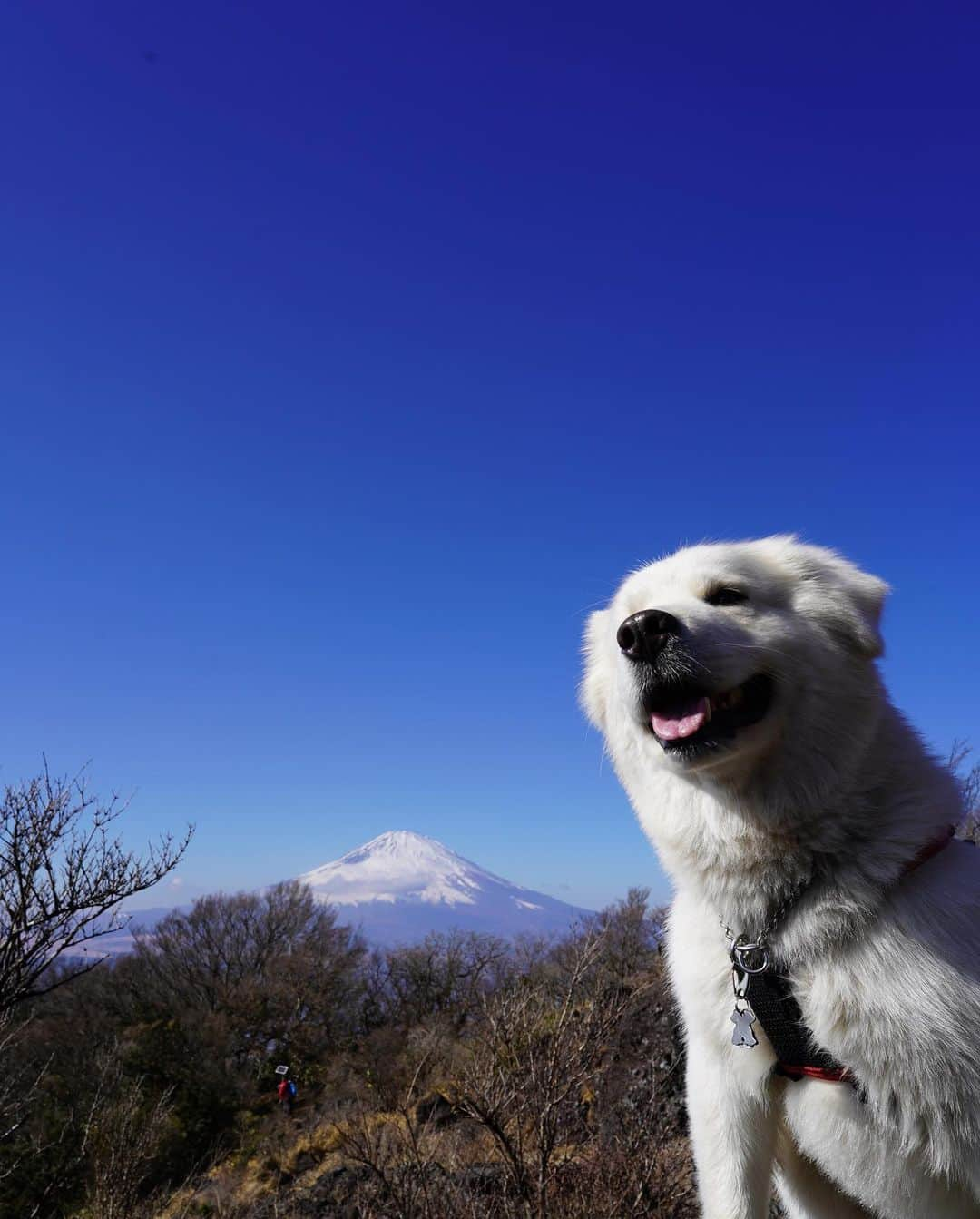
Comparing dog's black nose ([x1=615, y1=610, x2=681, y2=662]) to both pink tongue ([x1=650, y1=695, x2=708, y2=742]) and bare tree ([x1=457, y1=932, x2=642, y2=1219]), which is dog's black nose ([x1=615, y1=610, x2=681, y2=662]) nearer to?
pink tongue ([x1=650, y1=695, x2=708, y2=742])

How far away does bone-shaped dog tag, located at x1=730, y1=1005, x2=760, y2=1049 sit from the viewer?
86.0 inches

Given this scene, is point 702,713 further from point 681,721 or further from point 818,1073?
point 818,1073

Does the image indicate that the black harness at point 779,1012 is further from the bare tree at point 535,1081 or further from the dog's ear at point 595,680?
the bare tree at point 535,1081

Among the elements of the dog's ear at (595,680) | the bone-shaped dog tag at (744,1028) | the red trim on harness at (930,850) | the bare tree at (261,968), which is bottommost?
the bare tree at (261,968)

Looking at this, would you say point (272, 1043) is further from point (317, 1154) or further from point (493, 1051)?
point (493, 1051)

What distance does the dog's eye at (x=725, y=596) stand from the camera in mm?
2625

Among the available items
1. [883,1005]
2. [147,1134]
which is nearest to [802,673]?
[883,1005]

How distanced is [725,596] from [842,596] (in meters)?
0.36

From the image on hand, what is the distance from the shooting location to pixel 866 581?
2.66 m

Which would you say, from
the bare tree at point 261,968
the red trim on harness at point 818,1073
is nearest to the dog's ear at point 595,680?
the red trim on harness at point 818,1073

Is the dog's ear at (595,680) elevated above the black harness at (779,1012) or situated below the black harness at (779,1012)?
above

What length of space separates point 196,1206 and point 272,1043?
57.4 feet

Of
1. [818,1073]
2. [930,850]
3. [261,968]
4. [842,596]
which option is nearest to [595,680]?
[842,596]

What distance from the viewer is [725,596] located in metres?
2.64
